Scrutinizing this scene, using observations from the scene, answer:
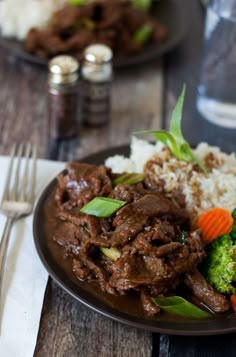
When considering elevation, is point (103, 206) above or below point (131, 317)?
above

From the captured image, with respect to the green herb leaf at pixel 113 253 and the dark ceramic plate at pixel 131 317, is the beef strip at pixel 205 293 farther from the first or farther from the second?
the green herb leaf at pixel 113 253

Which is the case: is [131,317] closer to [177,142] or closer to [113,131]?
[177,142]

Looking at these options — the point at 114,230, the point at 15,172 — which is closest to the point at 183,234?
the point at 114,230

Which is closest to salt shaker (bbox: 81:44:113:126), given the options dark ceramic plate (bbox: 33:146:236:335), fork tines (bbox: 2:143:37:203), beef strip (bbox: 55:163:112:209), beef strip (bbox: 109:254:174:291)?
fork tines (bbox: 2:143:37:203)

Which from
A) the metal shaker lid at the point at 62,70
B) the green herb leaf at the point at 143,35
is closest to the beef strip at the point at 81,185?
the metal shaker lid at the point at 62,70

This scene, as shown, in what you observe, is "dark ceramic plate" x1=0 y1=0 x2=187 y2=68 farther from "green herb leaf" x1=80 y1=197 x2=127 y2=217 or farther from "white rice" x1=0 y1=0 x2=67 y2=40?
"green herb leaf" x1=80 y1=197 x2=127 y2=217

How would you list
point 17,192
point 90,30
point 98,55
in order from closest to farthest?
point 17,192 → point 98,55 → point 90,30

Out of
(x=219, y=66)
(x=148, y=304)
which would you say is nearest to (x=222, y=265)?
(x=148, y=304)
